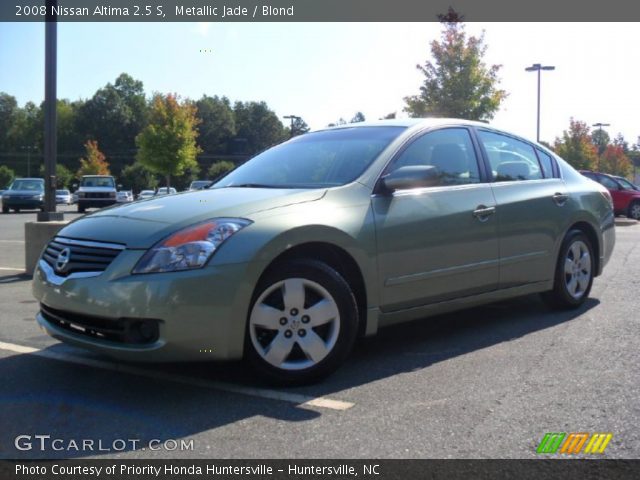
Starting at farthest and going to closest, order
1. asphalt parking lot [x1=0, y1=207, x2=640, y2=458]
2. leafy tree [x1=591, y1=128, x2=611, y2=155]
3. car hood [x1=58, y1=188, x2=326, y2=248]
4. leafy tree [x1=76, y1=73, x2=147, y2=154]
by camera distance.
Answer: leafy tree [x1=76, y1=73, x2=147, y2=154] < leafy tree [x1=591, y1=128, x2=611, y2=155] < car hood [x1=58, y1=188, x2=326, y2=248] < asphalt parking lot [x1=0, y1=207, x2=640, y2=458]

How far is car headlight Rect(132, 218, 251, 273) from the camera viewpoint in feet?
11.6

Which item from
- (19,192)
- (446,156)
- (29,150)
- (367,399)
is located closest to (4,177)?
(29,150)

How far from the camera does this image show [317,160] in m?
4.84

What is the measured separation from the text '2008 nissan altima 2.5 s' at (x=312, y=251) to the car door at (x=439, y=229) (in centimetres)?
1

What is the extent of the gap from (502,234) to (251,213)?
2138 mm

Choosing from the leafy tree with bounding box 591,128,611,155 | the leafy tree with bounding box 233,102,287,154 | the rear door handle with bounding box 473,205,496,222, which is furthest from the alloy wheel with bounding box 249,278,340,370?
the leafy tree with bounding box 233,102,287,154

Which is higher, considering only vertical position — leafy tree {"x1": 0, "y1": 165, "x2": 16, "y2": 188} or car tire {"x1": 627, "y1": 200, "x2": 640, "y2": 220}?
leafy tree {"x1": 0, "y1": 165, "x2": 16, "y2": 188}

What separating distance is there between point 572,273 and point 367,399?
301cm

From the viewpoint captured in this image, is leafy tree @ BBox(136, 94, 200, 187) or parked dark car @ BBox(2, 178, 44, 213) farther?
leafy tree @ BBox(136, 94, 200, 187)

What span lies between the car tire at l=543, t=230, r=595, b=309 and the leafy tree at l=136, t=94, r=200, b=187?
136 feet

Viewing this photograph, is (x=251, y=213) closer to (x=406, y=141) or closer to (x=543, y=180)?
(x=406, y=141)

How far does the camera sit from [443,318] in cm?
577

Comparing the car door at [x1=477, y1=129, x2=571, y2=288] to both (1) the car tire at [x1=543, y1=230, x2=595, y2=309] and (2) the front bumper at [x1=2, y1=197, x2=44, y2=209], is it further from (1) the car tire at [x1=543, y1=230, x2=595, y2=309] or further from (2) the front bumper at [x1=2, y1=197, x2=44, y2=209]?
(2) the front bumper at [x1=2, y1=197, x2=44, y2=209]

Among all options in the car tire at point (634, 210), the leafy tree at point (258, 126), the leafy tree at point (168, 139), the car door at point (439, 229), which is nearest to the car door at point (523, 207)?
the car door at point (439, 229)
